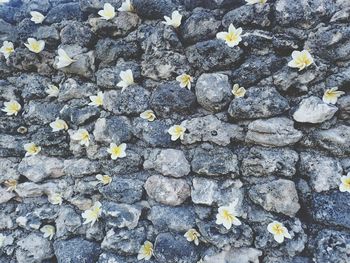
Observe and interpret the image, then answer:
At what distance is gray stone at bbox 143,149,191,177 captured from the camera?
188 cm

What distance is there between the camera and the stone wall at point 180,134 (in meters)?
1.68

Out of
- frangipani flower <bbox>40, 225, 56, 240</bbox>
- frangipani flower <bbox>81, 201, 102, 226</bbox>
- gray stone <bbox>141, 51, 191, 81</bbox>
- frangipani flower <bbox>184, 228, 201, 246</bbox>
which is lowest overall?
frangipani flower <bbox>40, 225, 56, 240</bbox>

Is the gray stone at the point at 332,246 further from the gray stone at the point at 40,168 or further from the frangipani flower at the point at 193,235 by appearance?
the gray stone at the point at 40,168

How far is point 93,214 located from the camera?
2.00 meters

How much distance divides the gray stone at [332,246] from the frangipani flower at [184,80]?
1.22m

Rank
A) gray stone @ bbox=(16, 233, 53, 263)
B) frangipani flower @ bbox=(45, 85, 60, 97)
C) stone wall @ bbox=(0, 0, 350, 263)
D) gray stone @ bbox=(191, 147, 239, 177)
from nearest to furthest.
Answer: stone wall @ bbox=(0, 0, 350, 263)
gray stone @ bbox=(191, 147, 239, 177)
gray stone @ bbox=(16, 233, 53, 263)
frangipani flower @ bbox=(45, 85, 60, 97)

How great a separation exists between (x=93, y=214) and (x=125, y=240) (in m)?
0.30

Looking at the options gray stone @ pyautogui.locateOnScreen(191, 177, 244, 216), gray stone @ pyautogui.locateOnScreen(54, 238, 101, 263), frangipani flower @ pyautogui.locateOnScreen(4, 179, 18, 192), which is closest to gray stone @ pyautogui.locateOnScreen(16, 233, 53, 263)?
gray stone @ pyautogui.locateOnScreen(54, 238, 101, 263)

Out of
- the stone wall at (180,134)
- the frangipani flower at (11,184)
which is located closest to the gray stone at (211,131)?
the stone wall at (180,134)

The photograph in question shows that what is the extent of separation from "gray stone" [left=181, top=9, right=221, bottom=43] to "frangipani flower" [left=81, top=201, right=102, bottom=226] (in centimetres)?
137

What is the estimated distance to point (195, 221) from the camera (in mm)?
1844

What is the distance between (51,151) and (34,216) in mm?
513

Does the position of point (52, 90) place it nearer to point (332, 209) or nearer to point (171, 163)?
point (171, 163)

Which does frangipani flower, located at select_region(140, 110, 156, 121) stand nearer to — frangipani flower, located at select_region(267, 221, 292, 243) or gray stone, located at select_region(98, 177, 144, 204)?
gray stone, located at select_region(98, 177, 144, 204)
